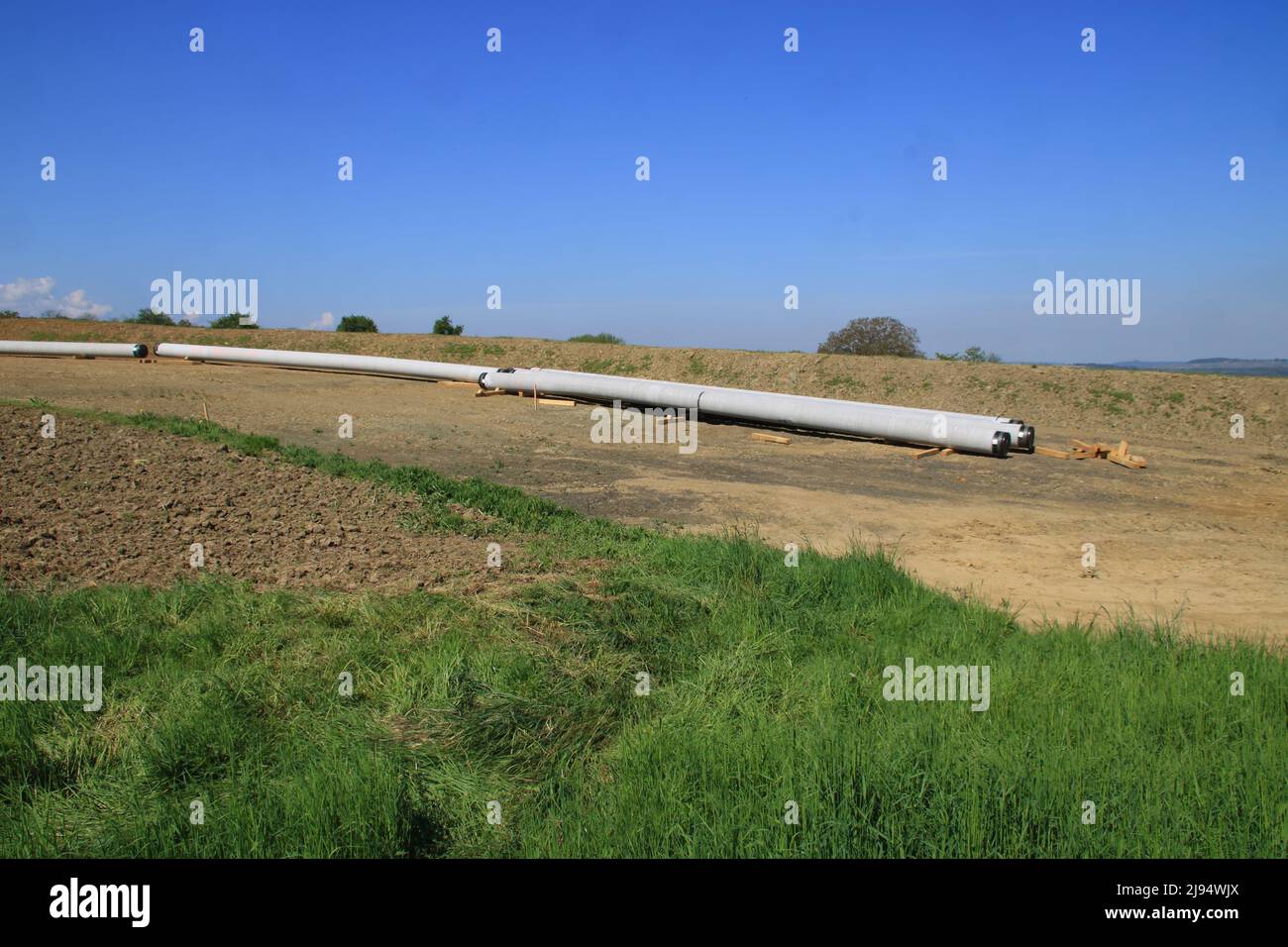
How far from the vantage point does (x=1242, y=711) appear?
15.5 feet

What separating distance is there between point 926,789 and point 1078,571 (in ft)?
20.6

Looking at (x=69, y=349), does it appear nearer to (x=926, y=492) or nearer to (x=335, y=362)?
(x=335, y=362)

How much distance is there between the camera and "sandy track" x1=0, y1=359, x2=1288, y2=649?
8773mm

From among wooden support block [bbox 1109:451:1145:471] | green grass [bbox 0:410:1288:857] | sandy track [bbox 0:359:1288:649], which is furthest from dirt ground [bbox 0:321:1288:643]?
green grass [bbox 0:410:1288:857]

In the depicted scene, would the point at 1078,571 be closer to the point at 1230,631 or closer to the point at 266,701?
the point at 1230,631

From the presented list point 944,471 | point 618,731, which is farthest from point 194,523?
point 944,471

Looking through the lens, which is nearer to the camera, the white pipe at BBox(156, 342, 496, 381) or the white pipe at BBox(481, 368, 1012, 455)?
the white pipe at BBox(481, 368, 1012, 455)

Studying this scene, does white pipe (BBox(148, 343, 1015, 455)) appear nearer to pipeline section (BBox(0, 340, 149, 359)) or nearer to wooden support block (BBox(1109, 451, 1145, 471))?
wooden support block (BBox(1109, 451, 1145, 471))

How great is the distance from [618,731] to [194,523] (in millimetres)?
5353

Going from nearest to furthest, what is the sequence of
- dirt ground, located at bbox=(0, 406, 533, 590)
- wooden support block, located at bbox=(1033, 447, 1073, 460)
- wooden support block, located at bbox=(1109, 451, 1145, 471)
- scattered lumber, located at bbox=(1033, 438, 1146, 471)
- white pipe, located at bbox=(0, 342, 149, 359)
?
1. dirt ground, located at bbox=(0, 406, 533, 590)
2. wooden support block, located at bbox=(1109, 451, 1145, 471)
3. scattered lumber, located at bbox=(1033, 438, 1146, 471)
4. wooden support block, located at bbox=(1033, 447, 1073, 460)
5. white pipe, located at bbox=(0, 342, 149, 359)

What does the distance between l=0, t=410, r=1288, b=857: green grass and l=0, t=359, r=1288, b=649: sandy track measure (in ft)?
7.30

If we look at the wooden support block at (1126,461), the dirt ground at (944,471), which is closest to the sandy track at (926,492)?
the dirt ground at (944,471)

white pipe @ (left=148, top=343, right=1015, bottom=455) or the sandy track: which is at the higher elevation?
white pipe @ (left=148, top=343, right=1015, bottom=455)
